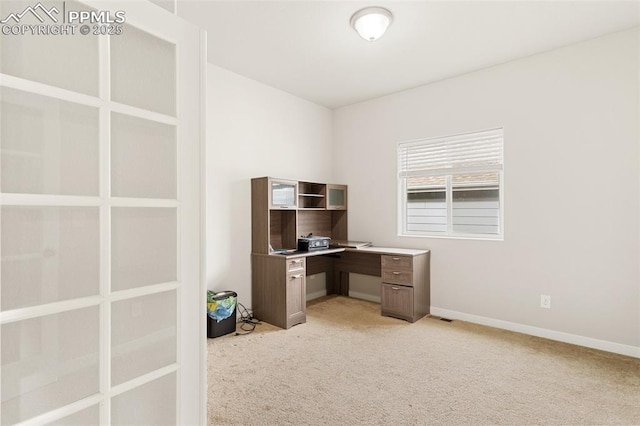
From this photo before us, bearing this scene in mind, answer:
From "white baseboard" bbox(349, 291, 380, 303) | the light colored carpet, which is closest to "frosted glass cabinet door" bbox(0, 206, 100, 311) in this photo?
the light colored carpet

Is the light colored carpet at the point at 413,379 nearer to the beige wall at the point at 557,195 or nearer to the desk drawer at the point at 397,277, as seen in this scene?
the beige wall at the point at 557,195

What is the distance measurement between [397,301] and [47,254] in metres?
3.35

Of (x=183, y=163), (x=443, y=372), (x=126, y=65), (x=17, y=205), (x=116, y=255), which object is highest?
(x=126, y=65)

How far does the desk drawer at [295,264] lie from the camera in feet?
11.4

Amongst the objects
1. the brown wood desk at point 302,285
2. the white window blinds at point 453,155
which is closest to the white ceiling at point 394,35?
the white window blinds at point 453,155

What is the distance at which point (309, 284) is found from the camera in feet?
15.1

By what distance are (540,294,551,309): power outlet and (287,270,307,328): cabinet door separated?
94.0 inches

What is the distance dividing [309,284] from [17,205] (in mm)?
3841

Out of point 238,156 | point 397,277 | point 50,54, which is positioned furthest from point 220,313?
point 50,54

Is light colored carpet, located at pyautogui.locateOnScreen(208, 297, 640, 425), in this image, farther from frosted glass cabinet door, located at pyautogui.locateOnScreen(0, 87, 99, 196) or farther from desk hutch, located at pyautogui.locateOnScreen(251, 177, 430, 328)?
frosted glass cabinet door, located at pyautogui.locateOnScreen(0, 87, 99, 196)

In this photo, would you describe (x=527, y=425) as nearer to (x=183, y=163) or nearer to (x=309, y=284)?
(x=183, y=163)

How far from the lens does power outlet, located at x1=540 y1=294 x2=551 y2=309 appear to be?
10.5ft

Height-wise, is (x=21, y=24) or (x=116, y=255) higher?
(x=21, y=24)

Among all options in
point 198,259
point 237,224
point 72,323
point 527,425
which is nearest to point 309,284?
point 237,224
